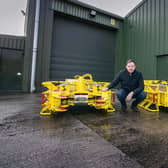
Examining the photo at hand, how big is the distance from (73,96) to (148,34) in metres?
5.89

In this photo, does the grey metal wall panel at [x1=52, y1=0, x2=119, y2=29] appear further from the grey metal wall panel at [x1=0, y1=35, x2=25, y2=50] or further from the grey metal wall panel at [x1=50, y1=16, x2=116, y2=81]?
the grey metal wall panel at [x1=0, y1=35, x2=25, y2=50]

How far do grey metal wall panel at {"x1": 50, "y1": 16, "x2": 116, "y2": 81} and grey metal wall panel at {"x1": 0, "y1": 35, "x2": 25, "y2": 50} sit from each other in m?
1.58

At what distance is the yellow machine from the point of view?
2125 mm

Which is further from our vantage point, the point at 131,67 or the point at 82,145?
the point at 131,67

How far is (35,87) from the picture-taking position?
550cm

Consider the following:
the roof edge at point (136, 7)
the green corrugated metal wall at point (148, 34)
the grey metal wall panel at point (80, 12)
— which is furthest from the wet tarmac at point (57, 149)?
the roof edge at point (136, 7)

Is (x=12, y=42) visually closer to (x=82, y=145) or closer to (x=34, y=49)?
(x=34, y=49)

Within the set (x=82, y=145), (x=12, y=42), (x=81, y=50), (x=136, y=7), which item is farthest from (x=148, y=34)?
(x=12, y=42)

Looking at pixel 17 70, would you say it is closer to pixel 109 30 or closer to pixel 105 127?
pixel 105 127

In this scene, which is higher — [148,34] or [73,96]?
[148,34]

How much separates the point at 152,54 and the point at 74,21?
15.9ft

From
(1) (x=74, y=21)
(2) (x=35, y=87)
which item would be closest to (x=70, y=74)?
(2) (x=35, y=87)

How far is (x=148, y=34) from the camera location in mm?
5715

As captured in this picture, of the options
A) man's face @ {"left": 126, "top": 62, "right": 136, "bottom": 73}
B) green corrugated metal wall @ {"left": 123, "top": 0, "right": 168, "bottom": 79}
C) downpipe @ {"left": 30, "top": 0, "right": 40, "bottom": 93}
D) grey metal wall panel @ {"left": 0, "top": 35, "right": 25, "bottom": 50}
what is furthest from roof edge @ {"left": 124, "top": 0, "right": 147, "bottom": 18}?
grey metal wall panel @ {"left": 0, "top": 35, "right": 25, "bottom": 50}
